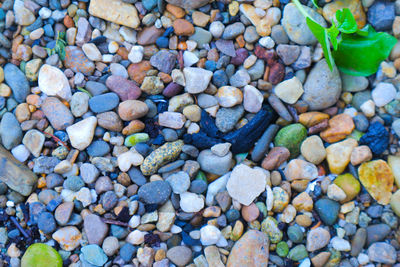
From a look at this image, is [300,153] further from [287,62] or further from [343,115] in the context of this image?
[287,62]

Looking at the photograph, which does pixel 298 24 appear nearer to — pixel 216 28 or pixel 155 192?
pixel 216 28

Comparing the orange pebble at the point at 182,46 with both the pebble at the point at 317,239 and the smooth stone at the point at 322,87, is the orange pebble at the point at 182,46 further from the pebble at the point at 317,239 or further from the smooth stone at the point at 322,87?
the pebble at the point at 317,239

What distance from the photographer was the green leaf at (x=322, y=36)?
4.92 ft

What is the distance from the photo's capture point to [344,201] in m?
1.55

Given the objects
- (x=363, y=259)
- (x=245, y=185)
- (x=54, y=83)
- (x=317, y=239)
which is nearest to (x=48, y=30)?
(x=54, y=83)

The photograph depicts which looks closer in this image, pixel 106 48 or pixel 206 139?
pixel 206 139

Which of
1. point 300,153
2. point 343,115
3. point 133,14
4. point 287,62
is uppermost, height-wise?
point 133,14

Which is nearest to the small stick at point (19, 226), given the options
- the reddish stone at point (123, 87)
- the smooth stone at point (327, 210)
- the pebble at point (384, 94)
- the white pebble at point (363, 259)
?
the reddish stone at point (123, 87)

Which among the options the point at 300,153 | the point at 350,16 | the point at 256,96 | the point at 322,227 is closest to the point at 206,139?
the point at 256,96

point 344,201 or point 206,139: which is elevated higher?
point 206,139

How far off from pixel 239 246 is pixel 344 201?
441 mm

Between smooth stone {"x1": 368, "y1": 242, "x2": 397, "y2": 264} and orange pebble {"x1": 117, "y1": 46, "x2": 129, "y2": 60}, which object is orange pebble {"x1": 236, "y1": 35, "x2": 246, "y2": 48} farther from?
smooth stone {"x1": 368, "y1": 242, "x2": 397, "y2": 264}

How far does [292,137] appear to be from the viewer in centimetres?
160

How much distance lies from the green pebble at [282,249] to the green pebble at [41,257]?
2.57 ft
